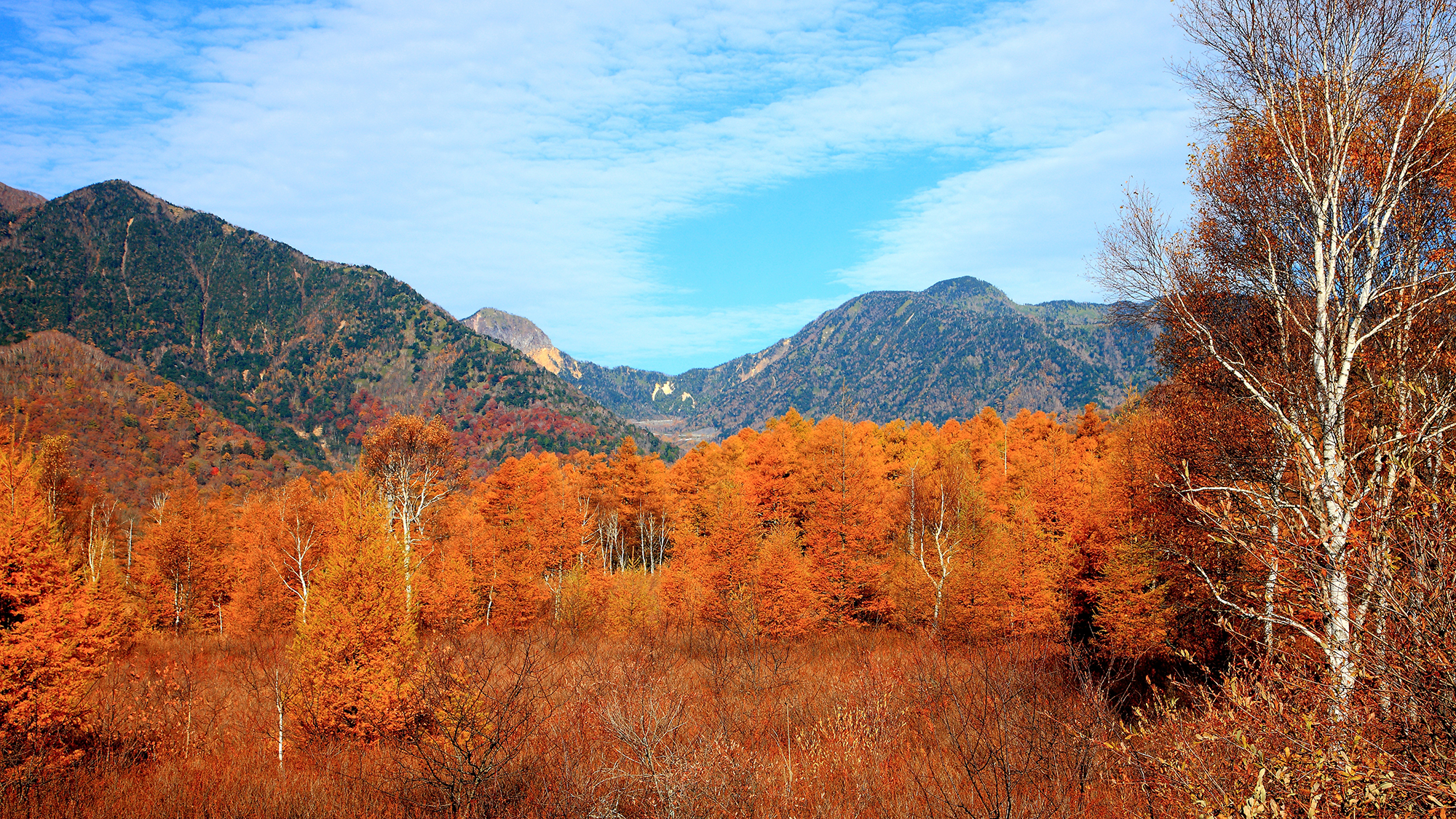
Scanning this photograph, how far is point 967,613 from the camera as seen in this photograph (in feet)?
109

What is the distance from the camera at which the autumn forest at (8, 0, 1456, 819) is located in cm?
529

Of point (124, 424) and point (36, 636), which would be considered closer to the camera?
point (36, 636)

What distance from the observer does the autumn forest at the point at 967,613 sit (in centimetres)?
529

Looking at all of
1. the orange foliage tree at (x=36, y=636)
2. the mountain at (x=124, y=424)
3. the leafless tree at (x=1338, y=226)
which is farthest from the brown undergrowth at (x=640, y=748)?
the mountain at (x=124, y=424)

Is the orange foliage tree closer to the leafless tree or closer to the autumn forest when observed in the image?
the autumn forest

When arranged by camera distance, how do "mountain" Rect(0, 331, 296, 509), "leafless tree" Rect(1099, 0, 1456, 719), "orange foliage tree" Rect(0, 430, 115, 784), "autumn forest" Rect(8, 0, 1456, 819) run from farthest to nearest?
"mountain" Rect(0, 331, 296, 509), "orange foliage tree" Rect(0, 430, 115, 784), "leafless tree" Rect(1099, 0, 1456, 719), "autumn forest" Rect(8, 0, 1456, 819)

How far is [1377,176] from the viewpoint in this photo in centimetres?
988

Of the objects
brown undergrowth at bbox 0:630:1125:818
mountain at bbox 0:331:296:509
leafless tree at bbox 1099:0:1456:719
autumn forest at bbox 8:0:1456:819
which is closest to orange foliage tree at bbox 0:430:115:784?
autumn forest at bbox 8:0:1456:819

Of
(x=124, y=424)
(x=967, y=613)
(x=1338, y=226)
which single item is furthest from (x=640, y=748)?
(x=124, y=424)

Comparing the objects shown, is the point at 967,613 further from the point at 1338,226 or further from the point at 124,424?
the point at 124,424

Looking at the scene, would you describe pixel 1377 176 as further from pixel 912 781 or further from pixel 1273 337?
pixel 912 781

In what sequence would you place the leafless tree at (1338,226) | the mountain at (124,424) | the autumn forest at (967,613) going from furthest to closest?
the mountain at (124,424), the leafless tree at (1338,226), the autumn forest at (967,613)

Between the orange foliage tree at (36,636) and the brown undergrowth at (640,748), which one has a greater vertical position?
the orange foliage tree at (36,636)

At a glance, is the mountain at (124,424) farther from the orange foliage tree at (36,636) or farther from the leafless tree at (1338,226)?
the leafless tree at (1338,226)
